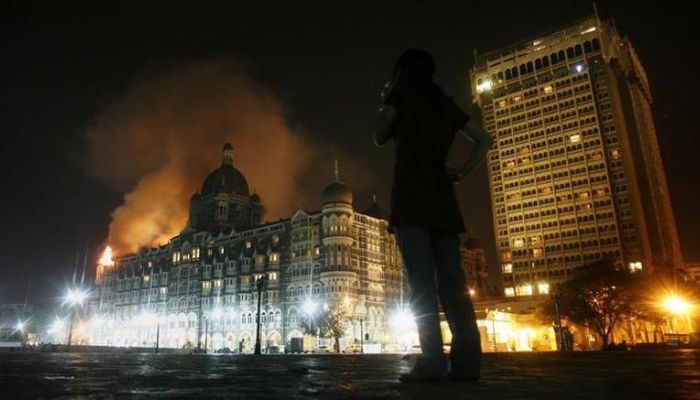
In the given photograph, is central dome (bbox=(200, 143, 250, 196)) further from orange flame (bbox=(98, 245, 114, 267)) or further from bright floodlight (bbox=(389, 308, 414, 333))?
bright floodlight (bbox=(389, 308, 414, 333))

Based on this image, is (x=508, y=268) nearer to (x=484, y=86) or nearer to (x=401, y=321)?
(x=401, y=321)

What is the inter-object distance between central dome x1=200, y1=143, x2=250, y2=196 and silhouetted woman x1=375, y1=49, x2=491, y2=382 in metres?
108

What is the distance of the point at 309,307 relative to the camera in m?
78.4

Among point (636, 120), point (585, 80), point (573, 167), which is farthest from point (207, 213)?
point (636, 120)

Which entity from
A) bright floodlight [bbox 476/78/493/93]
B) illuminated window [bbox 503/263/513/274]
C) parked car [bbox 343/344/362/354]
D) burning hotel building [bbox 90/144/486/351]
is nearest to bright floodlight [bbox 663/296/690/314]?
burning hotel building [bbox 90/144/486/351]

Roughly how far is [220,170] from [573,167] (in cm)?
8045

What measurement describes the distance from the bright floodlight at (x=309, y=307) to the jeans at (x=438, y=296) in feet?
244

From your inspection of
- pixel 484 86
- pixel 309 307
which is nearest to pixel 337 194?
pixel 309 307

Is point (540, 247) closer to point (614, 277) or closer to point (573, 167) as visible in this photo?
point (573, 167)

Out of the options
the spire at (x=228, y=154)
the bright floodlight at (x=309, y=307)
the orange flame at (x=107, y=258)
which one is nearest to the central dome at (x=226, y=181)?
the spire at (x=228, y=154)

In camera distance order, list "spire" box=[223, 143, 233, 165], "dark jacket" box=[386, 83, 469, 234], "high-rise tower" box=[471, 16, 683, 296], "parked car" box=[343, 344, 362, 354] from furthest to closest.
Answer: "spire" box=[223, 143, 233, 165]
"high-rise tower" box=[471, 16, 683, 296]
"parked car" box=[343, 344, 362, 354]
"dark jacket" box=[386, 83, 469, 234]

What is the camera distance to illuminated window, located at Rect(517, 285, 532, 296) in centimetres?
10488

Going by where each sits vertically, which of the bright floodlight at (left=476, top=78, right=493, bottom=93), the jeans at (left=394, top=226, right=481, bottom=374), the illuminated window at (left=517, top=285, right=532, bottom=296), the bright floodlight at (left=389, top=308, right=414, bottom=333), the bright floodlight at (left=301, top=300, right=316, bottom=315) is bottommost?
the jeans at (left=394, top=226, right=481, bottom=374)

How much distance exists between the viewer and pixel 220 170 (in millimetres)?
116250
